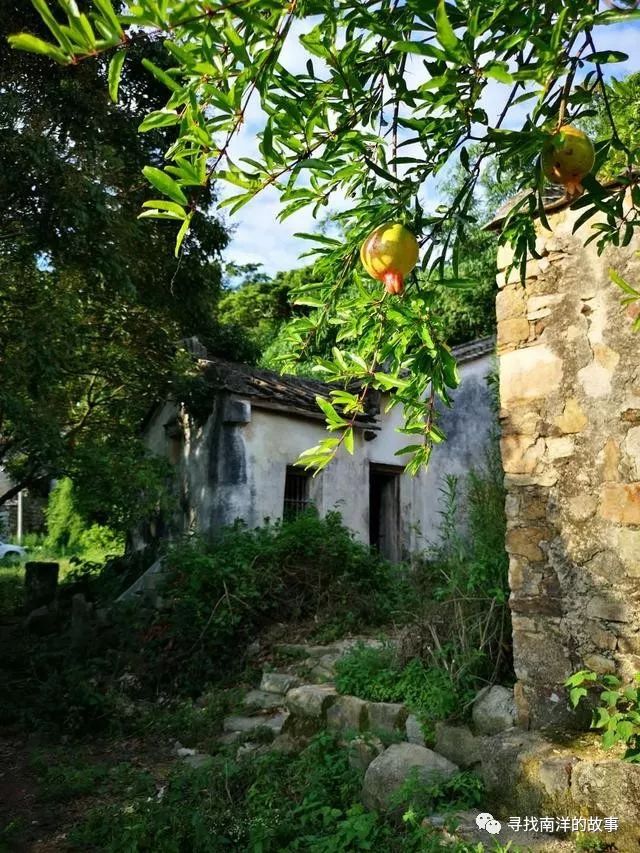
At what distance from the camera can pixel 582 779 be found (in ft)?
8.32

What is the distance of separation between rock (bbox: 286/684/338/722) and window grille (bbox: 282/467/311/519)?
13.2 ft

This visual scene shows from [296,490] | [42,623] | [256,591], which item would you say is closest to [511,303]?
[256,591]

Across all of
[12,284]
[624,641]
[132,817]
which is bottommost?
[132,817]

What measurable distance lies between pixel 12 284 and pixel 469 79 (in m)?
6.45

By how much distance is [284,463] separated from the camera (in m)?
8.63

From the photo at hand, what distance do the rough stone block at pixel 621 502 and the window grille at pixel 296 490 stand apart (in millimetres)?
5931

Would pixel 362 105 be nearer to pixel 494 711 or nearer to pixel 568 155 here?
pixel 568 155

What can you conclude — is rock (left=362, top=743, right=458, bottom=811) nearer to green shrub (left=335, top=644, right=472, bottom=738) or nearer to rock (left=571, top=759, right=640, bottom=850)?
green shrub (left=335, top=644, right=472, bottom=738)

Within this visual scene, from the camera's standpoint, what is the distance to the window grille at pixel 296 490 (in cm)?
880

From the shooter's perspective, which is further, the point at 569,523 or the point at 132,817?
the point at 132,817

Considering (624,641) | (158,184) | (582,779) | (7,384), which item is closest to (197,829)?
(582,779)

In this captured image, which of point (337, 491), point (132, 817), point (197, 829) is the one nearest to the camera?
point (197, 829)

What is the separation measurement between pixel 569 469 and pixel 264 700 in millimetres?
3531

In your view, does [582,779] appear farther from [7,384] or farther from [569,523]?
[7,384]
